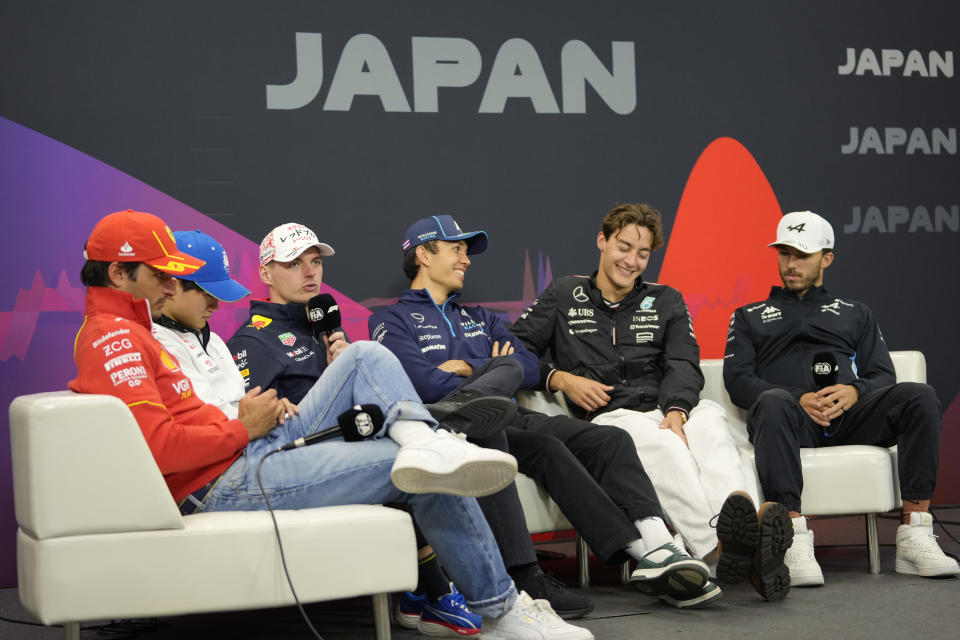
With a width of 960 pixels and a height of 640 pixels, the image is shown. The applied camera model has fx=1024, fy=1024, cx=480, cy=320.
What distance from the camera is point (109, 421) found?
238 centimetres

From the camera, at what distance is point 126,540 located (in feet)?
7.88

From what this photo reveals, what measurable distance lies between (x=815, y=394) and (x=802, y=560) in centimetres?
70

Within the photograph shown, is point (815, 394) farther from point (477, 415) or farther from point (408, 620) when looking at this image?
point (408, 620)

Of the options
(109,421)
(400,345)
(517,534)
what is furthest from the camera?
(400,345)

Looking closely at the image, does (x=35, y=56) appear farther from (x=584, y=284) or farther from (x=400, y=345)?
(x=584, y=284)

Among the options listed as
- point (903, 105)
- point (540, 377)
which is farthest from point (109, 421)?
point (903, 105)

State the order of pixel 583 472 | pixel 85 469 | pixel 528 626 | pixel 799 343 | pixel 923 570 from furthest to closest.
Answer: pixel 799 343, pixel 923 570, pixel 583 472, pixel 528 626, pixel 85 469

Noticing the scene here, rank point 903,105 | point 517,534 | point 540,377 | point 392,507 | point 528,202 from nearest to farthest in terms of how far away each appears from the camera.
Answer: point 392,507 → point 517,534 → point 540,377 → point 528,202 → point 903,105

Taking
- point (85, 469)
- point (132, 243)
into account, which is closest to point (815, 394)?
point (132, 243)

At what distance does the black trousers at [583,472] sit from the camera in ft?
10.4

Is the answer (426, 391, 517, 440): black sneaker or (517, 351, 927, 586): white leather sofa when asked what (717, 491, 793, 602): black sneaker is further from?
(426, 391, 517, 440): black sneaker

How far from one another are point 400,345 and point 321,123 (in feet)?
3.64

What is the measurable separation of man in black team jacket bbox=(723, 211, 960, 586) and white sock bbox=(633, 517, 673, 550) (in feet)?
1.84

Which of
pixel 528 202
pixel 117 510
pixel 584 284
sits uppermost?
pixel 528 202
